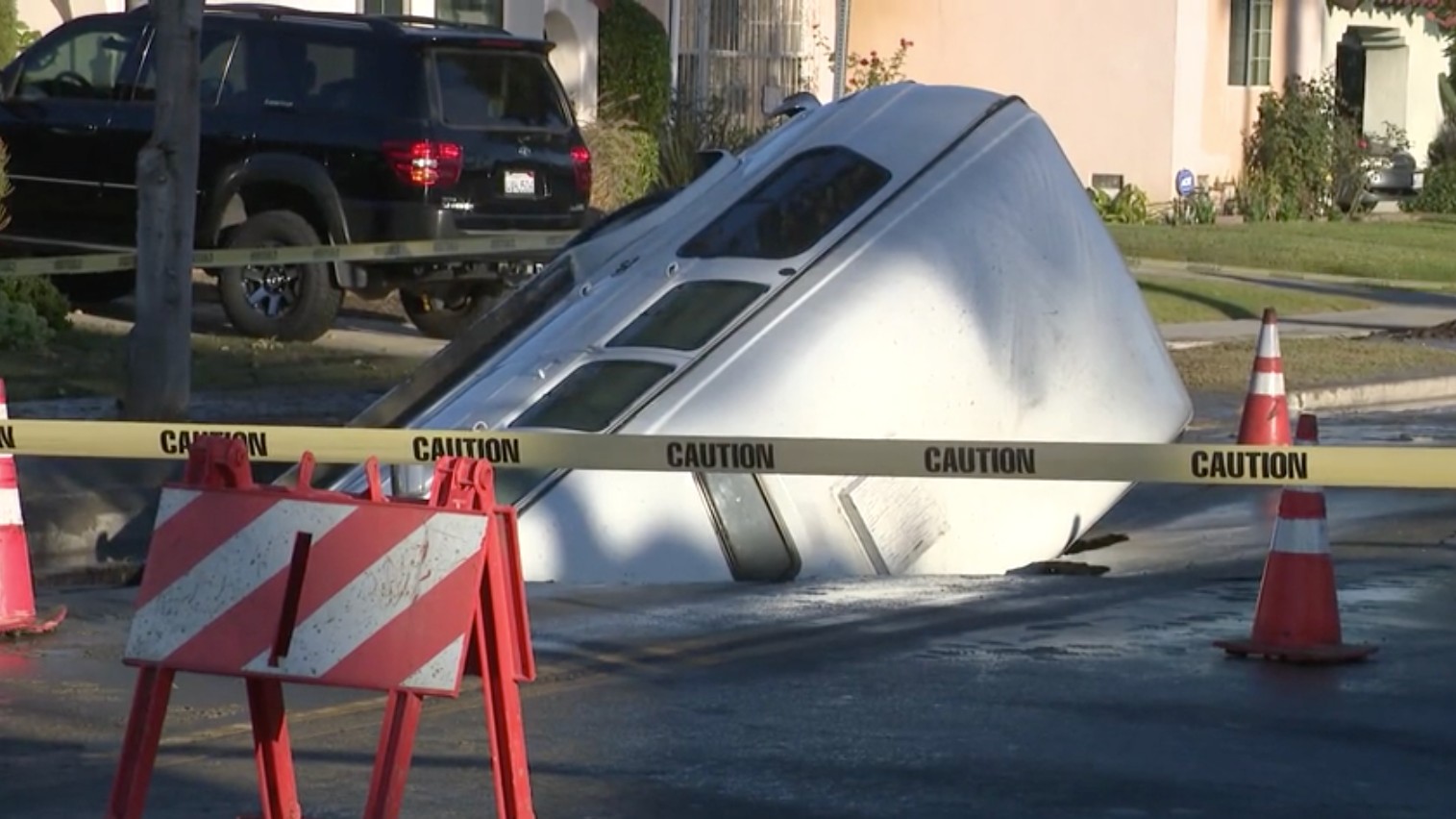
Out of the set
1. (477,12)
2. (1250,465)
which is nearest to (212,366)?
(477,12)

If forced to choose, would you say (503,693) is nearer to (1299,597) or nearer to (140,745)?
(140,745)

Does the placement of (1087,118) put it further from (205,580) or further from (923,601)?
(205,580)

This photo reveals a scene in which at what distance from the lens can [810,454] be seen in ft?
24.9

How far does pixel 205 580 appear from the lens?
579 centimetres

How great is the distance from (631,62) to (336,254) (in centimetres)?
1201

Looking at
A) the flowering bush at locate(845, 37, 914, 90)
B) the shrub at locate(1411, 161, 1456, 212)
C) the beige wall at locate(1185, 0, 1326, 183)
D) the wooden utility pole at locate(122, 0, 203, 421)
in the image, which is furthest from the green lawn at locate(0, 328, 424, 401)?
the shrub at locate(1411, 161, 1456, 212)

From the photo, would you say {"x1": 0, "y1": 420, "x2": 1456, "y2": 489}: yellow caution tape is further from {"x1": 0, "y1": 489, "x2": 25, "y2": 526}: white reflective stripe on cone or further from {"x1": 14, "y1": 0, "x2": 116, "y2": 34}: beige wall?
{"x1": 14, "y1": 0, "x2": 116, "y2": 34}: beige wall

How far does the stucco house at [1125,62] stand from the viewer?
116 feet

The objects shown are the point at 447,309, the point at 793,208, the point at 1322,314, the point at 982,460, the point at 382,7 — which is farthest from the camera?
the point at 382,7

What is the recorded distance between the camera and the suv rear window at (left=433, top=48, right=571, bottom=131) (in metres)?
17.8

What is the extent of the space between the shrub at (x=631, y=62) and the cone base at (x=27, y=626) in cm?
1928

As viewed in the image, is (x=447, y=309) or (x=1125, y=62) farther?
(x=1125, y=62)

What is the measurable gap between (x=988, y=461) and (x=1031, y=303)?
11.8 feet

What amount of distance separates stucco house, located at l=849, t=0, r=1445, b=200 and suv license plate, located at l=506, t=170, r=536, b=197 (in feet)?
58.8
